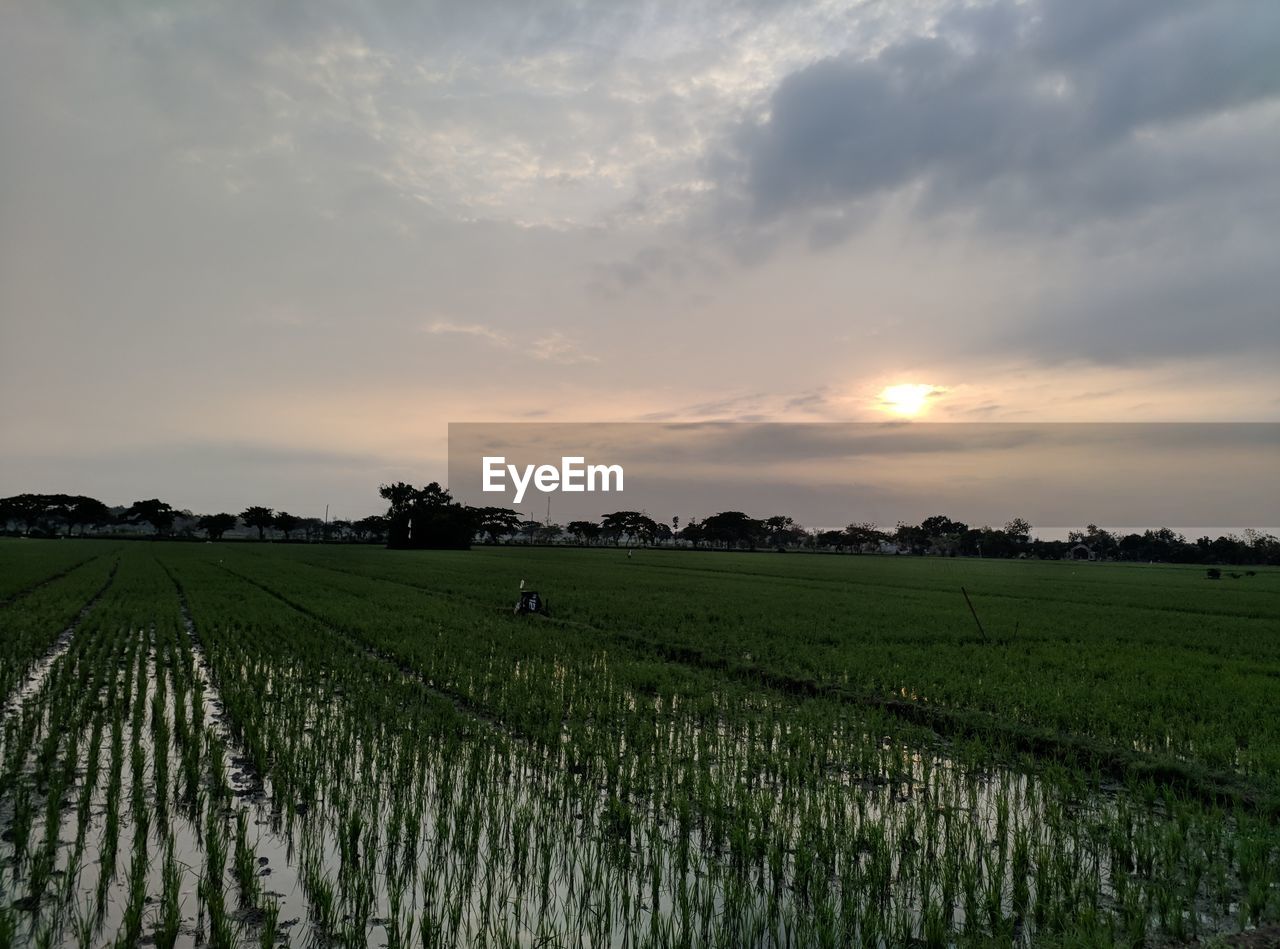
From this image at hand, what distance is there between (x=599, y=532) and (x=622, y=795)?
164192 mm

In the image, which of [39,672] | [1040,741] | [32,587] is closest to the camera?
[1040,741]

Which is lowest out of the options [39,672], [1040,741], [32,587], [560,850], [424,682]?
[1040,741]

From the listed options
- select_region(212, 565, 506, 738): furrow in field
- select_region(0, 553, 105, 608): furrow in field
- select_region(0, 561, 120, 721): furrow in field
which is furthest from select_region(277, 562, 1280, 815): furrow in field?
select_region(0, 553, 105, 608): furrow in field

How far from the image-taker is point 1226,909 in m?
4.61

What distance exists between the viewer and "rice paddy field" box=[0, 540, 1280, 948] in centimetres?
423

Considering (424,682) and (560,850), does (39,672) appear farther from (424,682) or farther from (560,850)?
(560,850)

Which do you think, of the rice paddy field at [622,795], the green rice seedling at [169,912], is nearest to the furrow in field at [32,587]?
the rice paddy field at [622,795]

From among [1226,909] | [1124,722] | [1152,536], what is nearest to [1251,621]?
[1124,722]

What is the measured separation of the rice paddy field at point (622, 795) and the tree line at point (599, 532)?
8357cm

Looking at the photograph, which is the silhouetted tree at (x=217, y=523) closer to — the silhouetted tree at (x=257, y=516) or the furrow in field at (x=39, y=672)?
the silhouetted tree at (x=257, y=516)

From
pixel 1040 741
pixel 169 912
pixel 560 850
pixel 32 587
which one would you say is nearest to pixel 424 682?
pixel 560 850

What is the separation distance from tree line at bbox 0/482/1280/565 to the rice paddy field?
274 ft

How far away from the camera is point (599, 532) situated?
170 meters

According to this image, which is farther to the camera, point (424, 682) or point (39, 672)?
point (424, 682)
